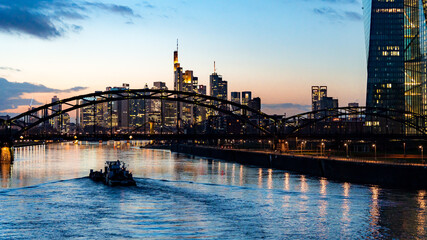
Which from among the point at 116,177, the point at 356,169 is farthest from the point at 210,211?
the point at 356,169

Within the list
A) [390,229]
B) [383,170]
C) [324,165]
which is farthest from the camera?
[324,165]

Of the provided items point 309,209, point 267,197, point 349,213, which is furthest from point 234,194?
point 349,213

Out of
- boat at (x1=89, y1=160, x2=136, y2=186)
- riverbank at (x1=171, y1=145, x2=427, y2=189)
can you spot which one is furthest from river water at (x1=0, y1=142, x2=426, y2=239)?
riverbank at (x1=171, y1=145, x2=427, y2=189)

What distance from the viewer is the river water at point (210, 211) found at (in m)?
42.1

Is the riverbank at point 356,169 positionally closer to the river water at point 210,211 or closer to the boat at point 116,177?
the river water at point 210,211

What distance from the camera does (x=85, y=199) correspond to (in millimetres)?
59719

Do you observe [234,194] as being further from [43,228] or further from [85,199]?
[43,228]

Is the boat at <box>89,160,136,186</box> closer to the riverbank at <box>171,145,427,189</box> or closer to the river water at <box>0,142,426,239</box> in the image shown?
the river water at <box>0,142,426,239</box>

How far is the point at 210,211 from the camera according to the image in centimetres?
5078

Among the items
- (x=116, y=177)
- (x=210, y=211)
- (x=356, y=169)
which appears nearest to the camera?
(x=210, y=211)

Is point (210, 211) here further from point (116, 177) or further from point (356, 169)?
point (356, 169)

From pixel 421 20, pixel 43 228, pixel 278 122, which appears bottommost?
pixel 43 228

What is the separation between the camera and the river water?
42062 millimetres

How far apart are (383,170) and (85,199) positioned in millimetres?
38911
